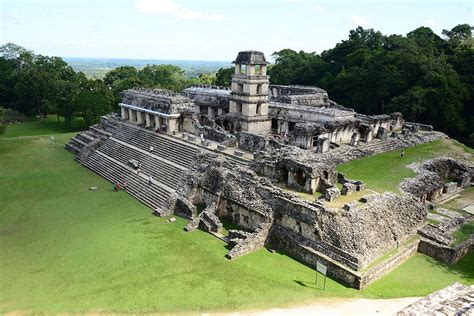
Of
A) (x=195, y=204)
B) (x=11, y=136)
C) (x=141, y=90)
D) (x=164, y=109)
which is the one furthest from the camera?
(x=11, y=136)

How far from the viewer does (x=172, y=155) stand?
24391 mm

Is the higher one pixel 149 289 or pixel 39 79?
pixel 39 79

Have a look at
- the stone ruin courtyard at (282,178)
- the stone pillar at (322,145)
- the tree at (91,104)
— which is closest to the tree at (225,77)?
the tree at (91,104)

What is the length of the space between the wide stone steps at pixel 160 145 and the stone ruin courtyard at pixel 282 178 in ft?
0.33

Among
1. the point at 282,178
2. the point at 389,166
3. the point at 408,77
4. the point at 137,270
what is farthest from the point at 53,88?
the point at 408,77

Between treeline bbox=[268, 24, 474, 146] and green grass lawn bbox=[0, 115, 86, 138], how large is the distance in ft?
96.4

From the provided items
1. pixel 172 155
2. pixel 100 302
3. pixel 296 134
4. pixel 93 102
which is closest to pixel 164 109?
pixel 172 155

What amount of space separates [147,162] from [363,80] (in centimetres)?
2757

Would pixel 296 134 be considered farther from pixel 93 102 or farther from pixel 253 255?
pixel 93 102

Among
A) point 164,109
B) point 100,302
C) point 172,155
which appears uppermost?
point 164,109

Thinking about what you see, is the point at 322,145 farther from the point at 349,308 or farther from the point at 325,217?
the point at 349,308

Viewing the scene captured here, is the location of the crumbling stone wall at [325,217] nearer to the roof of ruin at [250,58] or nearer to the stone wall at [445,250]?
the stone wall at [445,250]

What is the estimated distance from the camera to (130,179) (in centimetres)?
2364

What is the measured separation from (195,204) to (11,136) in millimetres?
26974
